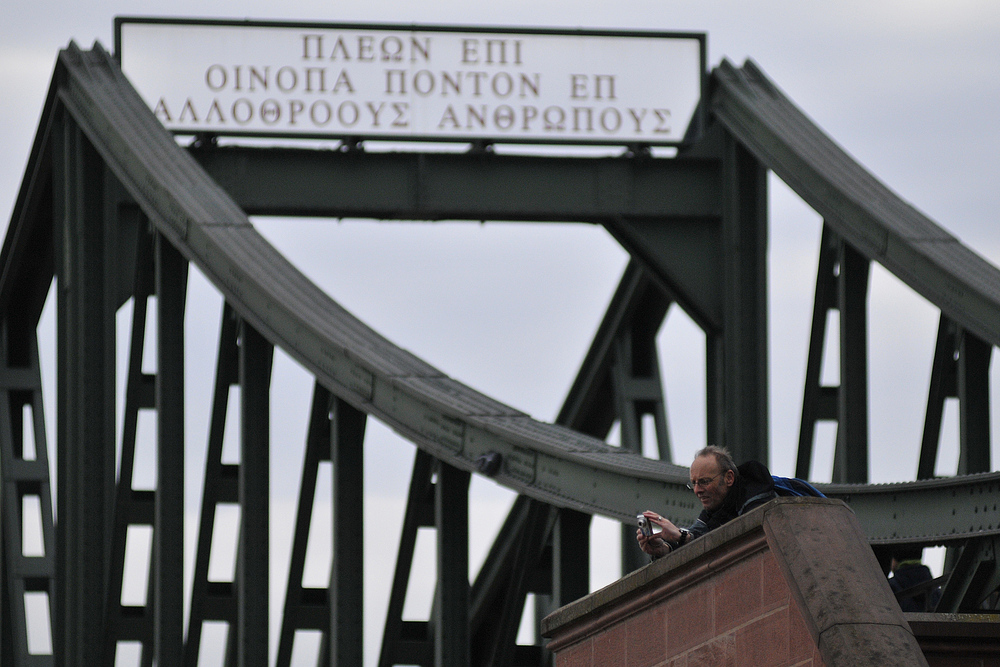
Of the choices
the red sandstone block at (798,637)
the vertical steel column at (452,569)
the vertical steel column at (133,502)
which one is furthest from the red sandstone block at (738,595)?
the vertical steel column at (133,502)

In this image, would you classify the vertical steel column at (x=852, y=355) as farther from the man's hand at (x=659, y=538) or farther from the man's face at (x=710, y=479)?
the man's face at (x=710, y=479)

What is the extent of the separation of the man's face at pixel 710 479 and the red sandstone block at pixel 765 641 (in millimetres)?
528

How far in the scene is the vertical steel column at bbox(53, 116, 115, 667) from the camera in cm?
1897

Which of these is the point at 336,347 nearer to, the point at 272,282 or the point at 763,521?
the point at 272,282

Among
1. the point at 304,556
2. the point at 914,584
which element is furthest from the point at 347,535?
the point at 914,584

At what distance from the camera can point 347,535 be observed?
14508 millimetres

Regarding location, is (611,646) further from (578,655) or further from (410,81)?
(410,81)

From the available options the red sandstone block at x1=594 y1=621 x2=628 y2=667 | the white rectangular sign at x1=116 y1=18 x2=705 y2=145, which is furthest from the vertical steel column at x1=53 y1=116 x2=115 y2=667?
the red sandstone block at x1=594 y1=621 x2=628 y2=667

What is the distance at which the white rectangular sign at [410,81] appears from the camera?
818 inches

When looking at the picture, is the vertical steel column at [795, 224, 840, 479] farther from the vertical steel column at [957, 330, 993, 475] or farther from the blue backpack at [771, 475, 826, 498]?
the blue backpack at [771, 475, 826, 498]

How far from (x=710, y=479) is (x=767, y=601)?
0.57 metres

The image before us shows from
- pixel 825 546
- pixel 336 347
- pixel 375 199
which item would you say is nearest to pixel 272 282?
pixel 336 347

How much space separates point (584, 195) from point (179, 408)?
16.9ft

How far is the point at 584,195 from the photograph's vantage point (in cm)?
2088
